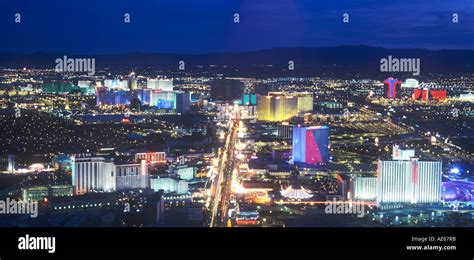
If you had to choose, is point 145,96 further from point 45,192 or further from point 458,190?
point 458,190

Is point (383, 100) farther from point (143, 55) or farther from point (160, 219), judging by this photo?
point (160, 219)

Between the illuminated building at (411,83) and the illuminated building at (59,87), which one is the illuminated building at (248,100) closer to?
the illuminated building at (59,87)

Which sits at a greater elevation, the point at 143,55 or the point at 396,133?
the point at 143,55

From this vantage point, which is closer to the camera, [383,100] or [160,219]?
[160,219]

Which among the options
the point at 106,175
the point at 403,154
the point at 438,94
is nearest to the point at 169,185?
the point at 106,175

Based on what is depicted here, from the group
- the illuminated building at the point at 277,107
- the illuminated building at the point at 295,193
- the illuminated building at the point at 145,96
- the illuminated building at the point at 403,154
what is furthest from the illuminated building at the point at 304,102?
the illuminated building at the point at 295,193
